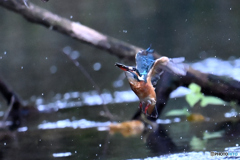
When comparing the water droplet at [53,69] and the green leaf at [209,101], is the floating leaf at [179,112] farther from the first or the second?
the water droplet at [53,69]

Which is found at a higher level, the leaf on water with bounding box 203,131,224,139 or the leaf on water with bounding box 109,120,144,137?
the leaf on water with bounding box 109,120,144,137

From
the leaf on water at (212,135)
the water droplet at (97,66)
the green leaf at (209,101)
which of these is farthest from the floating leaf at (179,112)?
the water droplet at (97,66)

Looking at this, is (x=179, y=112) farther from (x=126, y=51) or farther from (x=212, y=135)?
(x=212, y=135)

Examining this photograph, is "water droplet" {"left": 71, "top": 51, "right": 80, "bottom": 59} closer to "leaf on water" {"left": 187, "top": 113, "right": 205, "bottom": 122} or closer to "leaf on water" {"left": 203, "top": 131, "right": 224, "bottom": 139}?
"leaf on water" {"left": 187, "top": 113, "right": 205, "bottom": 122}

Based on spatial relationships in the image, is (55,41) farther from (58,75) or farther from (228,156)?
(228,156)

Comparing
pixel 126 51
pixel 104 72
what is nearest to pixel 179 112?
pixel 126 51

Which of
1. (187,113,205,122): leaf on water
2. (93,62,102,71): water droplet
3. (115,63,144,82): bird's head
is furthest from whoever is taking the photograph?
(93,62,102,71): water droplet

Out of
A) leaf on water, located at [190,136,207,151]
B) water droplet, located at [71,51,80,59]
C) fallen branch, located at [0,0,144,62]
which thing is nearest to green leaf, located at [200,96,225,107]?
fallen branch, located at [0,0,144,62]

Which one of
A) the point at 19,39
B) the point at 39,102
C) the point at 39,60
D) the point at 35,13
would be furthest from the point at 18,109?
the point at 19,39
